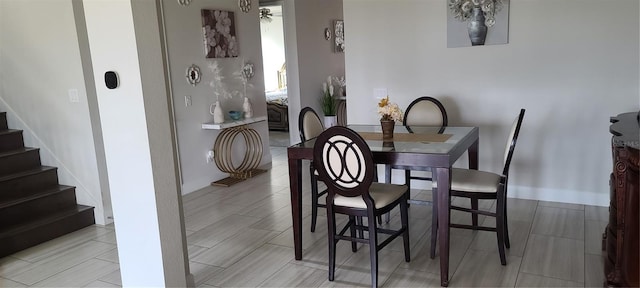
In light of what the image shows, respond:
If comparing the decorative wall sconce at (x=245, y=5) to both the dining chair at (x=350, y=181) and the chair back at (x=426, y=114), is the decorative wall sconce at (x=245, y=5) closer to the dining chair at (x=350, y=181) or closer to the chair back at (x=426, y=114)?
the chair back at (x=426, y=114)

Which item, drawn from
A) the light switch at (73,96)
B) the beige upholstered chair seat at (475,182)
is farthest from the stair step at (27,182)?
the beige upholstered chair seat at (475,182)

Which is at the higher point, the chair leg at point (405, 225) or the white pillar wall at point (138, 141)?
the white pillar wall at point (138, 141)

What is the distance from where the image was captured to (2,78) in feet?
14.2

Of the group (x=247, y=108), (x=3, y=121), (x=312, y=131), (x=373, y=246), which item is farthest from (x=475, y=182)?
(x=3, y=121)

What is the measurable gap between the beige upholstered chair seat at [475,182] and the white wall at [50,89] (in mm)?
3033

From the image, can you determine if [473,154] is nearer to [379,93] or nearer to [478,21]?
[478,21]

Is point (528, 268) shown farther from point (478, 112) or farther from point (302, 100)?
point (302, 100)

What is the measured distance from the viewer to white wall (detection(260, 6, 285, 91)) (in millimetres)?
12273

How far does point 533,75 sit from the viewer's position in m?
3.91

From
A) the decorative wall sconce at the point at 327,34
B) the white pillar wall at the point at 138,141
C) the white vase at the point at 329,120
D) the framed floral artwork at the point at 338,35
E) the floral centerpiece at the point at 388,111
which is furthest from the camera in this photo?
the framed floral artwork at the point at 338,35

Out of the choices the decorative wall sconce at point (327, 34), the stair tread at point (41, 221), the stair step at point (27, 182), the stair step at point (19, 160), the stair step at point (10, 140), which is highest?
the decorative wall sconce at point (327, 34)

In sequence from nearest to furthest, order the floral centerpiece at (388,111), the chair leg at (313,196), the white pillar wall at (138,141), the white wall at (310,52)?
the white pillar wall at (138,141), the floral centerpiece at (388,111), the chair leg at (313,196), the white wall at (310,52)

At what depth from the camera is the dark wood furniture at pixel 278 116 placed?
354 inches

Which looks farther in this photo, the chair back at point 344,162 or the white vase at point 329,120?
the white vase at point 329,120
